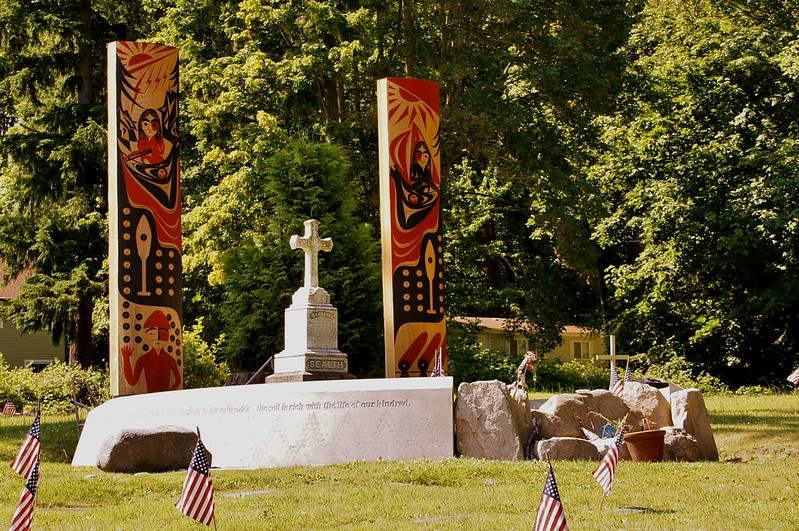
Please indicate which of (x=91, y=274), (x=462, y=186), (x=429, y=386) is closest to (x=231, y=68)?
(x=91, y=274)

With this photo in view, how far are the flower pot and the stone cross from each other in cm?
676

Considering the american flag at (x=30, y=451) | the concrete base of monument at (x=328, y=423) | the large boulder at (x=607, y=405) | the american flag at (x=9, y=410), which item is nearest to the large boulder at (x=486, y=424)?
the concrete base of monument at (x=328, y=423)

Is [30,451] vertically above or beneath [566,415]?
above

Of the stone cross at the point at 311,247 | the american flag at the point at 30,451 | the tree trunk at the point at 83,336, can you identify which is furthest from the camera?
the tree trunk at the point at 83,336

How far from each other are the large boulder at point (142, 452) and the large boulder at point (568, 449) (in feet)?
14.8

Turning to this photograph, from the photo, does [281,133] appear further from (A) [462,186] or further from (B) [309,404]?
(B) [309,404]

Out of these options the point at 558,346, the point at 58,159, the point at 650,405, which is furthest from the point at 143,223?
the point at 558,346

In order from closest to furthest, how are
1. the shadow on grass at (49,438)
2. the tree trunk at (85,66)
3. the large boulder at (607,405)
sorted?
the large boulder at (607,405)
the shadow on grass at (49,438)
the tree trunk at (85,66)

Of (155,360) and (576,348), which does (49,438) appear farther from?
(576,348)

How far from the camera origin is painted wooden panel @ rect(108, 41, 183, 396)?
59.8ft

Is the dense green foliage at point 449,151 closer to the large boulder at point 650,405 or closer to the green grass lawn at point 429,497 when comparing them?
the large boulder at point 650,405

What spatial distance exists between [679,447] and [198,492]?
8.07 metres

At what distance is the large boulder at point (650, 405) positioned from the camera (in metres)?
16.2

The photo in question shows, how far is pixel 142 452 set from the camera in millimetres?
14148
